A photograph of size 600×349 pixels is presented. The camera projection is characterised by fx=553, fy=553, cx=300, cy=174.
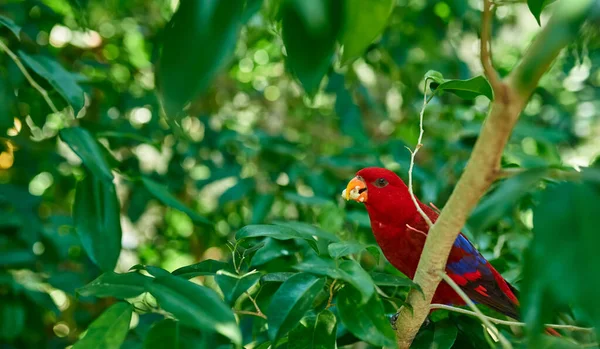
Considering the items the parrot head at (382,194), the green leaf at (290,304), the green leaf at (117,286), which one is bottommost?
the parrot head at (382,194)

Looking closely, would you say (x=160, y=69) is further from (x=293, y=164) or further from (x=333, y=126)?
(x=333, y=126)

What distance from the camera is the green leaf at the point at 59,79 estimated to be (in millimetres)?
1087

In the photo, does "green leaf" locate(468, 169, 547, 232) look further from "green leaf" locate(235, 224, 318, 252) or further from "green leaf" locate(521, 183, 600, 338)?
"green leaf" locate(235, 224, 318, 252)

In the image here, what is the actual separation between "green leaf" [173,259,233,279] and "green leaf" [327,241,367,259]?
6.0 inches

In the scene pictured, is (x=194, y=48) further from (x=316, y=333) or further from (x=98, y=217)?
(x=98, y=217)

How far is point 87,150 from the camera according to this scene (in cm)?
100

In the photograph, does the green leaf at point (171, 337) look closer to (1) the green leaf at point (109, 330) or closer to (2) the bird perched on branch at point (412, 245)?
(1) the green leaf at point (109, 330)

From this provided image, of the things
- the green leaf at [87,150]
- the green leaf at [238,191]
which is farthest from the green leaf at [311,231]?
the green leaf at [238,191]

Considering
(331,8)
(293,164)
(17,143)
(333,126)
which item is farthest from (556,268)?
(333,126)

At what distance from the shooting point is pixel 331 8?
1.46 ft

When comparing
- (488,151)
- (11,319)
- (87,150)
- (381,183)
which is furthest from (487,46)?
(11,319)

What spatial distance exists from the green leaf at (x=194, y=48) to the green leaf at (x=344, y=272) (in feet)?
1.10

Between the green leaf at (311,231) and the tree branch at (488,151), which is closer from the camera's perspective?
the tree branch at (488,151)

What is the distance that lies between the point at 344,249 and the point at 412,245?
1.71 ft
